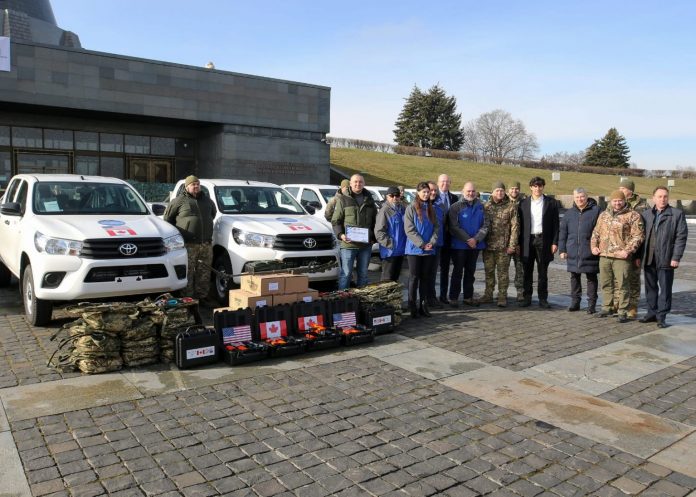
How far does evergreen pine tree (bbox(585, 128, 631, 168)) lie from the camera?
8588 cm

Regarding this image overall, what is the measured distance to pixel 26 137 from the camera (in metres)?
22.1

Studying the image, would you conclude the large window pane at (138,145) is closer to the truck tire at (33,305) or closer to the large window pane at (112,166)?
the large window pane at (112,166)

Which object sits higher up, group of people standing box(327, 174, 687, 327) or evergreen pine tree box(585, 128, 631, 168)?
evergreen pine tree box(585, 128, 631, 168)

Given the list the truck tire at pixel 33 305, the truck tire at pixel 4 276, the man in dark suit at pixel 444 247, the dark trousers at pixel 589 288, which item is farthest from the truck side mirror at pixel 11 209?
the dark trousers at pixel 589 288

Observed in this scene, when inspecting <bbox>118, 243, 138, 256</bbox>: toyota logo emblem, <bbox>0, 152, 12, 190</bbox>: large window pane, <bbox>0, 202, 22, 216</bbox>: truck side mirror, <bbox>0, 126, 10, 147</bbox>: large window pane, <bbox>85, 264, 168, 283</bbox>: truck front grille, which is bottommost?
<bbox>85, 264, 168, 283</bbox>: truck front grille

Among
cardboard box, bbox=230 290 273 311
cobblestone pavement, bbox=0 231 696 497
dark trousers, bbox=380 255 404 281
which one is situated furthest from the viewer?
dark trousers, bbox=380 255 404 281

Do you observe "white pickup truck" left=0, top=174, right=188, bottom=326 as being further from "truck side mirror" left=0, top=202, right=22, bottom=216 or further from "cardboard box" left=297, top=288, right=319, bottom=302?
"cardboard box" left=297, top=288, right=319, bottom=302

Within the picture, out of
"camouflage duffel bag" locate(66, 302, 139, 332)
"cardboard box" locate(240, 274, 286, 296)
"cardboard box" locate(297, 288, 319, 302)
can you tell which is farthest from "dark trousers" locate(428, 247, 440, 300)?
"camouflage duffel bag" locate(66, 302, 139, 332)

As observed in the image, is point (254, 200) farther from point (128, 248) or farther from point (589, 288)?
point (589, 288)

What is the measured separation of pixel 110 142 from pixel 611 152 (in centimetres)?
8050

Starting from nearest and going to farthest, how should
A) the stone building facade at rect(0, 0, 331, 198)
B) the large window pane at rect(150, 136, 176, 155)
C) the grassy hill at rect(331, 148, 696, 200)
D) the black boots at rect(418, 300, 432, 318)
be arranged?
the black boots at rect(418, 300, 432, 318) < the stone building facade at rect(0, 0, 331, 198) < the large window pane at rect(150, 136, 176, 155) < the grassy hill at rect(331, 148, 696, 200)

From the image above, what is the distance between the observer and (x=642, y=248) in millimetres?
7730

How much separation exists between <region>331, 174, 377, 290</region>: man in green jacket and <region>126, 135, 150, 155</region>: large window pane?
62.7 ft

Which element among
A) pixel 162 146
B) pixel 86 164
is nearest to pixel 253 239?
pixel 86 164
